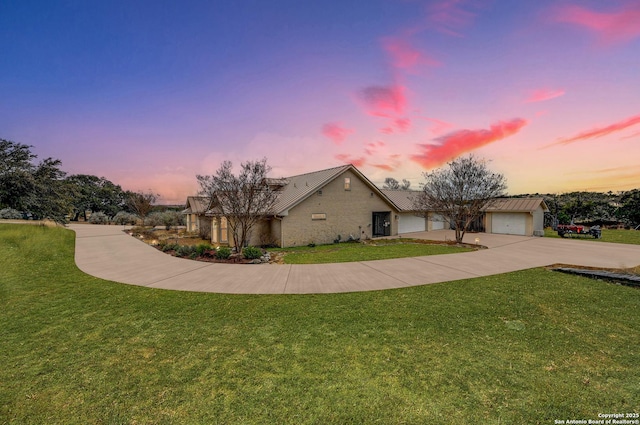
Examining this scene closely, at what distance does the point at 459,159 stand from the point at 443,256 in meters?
10.7

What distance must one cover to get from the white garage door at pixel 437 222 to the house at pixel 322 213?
27.1ft

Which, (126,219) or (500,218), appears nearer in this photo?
(500,218)

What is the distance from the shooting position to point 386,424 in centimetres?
278

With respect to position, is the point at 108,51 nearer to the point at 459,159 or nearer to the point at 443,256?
the point at 443,256

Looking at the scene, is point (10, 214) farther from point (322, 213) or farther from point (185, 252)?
point (322, 213)

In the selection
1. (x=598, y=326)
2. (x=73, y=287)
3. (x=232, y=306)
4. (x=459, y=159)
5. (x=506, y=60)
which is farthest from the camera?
(x=459, y=159)

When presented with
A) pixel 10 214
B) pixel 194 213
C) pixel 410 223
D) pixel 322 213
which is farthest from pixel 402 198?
pixel 10 214

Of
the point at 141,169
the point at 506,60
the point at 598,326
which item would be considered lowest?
the point at 598,326

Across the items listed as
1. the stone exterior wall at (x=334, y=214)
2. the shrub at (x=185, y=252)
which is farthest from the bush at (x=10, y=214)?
the stone exterior wall at (x=334, y=214)

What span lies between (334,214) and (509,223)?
58.8ft

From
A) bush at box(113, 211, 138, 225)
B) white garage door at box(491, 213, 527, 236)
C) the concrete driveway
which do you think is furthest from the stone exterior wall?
bush at box(113, 211, 138, 225)

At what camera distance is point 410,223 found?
89.0 feet

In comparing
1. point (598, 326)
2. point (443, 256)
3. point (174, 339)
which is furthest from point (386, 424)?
point (443, 256)

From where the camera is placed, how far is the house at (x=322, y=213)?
1736 cm
